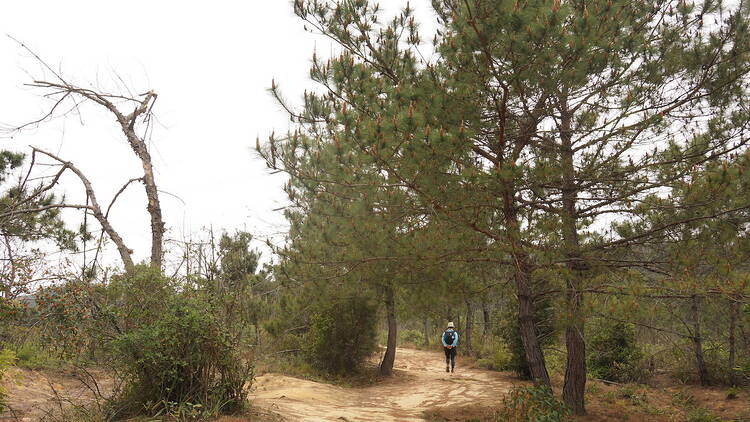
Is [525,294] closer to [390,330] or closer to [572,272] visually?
[572,272]

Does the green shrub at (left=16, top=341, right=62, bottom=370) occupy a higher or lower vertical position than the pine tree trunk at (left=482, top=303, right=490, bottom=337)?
lower

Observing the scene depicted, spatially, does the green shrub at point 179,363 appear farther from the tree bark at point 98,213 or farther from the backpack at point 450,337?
the backpack at point 450,337

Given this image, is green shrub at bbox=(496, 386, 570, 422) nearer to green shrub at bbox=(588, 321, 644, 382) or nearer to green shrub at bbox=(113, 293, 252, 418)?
green shrub at bbox=(113, 293, 252, 418)

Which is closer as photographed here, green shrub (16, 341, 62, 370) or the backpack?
green shrub (16, 341, 62, 370)

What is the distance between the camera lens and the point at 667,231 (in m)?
6.22

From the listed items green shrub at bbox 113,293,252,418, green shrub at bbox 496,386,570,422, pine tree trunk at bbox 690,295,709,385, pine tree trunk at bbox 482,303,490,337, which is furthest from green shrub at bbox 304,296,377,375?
pine tree trunk at bbox 482,303,490,337

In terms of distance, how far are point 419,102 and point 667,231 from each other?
3504 mm

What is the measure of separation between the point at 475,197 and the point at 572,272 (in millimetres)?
1560

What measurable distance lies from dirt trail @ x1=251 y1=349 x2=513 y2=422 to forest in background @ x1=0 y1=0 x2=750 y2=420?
133 cm

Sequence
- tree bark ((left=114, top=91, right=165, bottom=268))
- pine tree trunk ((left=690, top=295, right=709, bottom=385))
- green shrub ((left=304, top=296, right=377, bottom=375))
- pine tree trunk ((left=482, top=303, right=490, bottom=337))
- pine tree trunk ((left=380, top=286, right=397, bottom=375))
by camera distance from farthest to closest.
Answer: pine tree trunk ((left=482, top=303, right=490, bottom=337))
pine tree trunk ((left=380, top=286, right=397, bottom=375))
green shrub ((left=304, top=296, right=377, bottom=375))
pine tree trunk ((left=690, top=295, right=709, bottom=385))
tree bark ((left=114, top=91, right=165, bottom=268))

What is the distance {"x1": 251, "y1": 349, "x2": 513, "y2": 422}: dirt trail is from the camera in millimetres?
6891

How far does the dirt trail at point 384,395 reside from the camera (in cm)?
689

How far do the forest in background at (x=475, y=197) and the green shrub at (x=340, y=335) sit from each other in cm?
476

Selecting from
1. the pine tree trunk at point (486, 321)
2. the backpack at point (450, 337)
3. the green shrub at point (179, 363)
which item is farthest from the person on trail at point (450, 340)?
the green shrub at point (179, 363)
